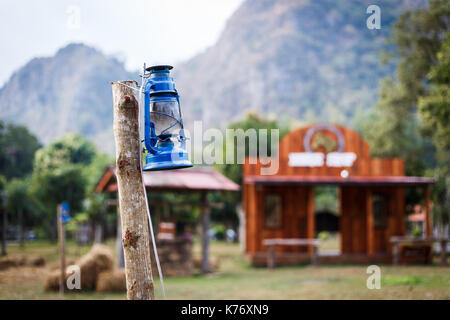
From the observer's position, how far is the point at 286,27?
383 feet

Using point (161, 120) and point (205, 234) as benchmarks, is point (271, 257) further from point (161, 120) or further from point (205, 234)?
point (161, 120)

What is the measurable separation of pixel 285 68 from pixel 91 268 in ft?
379

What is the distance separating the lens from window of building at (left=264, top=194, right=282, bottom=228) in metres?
20.2

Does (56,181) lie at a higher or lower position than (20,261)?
higher

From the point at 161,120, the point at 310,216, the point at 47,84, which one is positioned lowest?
the point at 310,216

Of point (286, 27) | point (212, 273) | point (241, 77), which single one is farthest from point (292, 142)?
point (241, 77)

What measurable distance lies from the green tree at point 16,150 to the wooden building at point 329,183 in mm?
7588

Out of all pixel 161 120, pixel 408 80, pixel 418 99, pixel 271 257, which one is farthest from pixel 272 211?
pixel 161 120

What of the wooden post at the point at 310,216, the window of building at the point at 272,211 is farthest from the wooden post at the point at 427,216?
the window of building at the point at 272,211

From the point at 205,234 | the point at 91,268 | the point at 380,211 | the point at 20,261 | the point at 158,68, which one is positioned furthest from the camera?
the point at 380,211

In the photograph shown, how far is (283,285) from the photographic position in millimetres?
13367
